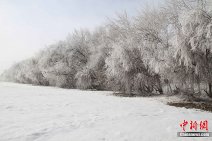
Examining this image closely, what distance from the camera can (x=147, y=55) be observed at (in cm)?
1936

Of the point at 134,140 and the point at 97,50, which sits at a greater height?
the point at 97,50

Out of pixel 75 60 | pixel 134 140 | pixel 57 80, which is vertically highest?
pixel 75 60

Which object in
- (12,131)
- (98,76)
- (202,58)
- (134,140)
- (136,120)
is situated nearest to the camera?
(134,140)

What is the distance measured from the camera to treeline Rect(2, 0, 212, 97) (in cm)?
1334

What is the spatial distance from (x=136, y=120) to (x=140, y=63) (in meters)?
13.7

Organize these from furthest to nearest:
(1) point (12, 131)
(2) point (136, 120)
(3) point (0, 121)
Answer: (2) point (136, 120), (3) point (0, 121), (1) point (12, 131)

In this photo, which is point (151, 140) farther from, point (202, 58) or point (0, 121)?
point (202, 58)

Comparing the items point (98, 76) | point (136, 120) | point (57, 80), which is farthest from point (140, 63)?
point (57, 80)

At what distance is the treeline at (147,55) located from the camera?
525 inches

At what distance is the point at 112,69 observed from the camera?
2138cm

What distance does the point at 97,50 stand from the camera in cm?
3064

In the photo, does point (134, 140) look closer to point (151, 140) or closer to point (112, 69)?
point (151, 140)

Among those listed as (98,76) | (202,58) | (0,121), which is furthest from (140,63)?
(0,121)

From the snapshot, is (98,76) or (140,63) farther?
(98,76)
